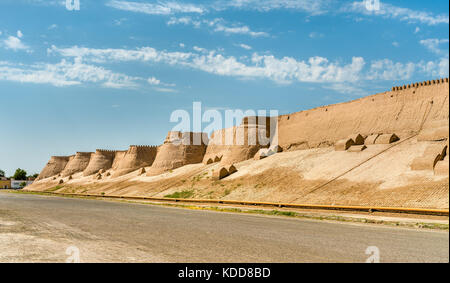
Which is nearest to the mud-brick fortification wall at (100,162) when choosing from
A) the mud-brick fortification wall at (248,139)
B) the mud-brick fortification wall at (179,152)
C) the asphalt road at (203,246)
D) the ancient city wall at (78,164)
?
the ancient city wall at (78,164)

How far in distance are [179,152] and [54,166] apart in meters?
58.3

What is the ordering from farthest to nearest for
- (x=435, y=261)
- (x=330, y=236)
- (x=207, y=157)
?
(x=207, y=157) → (x=330, y=236) → (x=435, y=261)

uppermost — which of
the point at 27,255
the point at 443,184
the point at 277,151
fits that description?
the point at 277,151

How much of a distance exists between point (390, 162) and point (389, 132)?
24.7 ft

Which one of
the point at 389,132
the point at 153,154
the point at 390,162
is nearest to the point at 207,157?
the point at 153,154

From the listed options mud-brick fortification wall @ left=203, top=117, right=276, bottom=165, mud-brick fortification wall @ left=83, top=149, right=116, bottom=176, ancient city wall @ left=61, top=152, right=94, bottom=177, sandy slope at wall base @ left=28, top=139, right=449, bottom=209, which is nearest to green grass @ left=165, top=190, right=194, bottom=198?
sandy slope at wall base @ left=28, top=139, right=449, bottom=209

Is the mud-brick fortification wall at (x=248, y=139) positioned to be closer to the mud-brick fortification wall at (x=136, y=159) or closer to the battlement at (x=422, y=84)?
the battlement at (x=422, y=84)

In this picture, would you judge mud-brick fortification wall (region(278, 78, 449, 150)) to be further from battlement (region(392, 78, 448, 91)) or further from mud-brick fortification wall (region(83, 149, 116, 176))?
mud-brick fortification wall (region(83, 149, 116, 176))

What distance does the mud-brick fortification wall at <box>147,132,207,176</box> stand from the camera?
58.9 meters

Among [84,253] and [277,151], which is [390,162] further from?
[84,253]

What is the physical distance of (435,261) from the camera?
6.91m

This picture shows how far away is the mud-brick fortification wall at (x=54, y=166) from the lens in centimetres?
10419

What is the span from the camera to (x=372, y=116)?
35938 mm

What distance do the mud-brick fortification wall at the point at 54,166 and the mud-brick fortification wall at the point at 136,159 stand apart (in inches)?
1545
